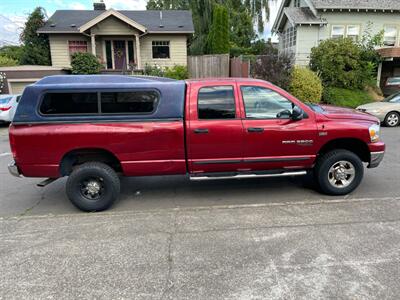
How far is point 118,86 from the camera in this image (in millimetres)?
4551

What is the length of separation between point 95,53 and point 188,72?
6.15 meters

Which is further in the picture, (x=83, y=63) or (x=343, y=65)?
(x=83, y=63)

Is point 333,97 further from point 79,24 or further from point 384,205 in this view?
Result: point 79,24

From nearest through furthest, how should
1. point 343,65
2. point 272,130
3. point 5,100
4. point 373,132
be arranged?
point 272,130 < point 373,132 < point 5,100 < point 343,65

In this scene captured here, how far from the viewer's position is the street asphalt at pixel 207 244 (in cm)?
293

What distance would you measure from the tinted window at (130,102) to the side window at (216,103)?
0.67 meters

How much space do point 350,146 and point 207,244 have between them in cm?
306

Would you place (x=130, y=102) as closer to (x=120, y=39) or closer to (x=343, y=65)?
(x=343, y=65)

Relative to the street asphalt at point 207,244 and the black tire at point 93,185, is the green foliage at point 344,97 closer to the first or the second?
the street asphalt at point 207,244

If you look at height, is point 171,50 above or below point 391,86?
above

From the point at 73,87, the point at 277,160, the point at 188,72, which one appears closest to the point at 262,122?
the point at 277,160

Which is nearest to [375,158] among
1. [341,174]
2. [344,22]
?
[341,174]

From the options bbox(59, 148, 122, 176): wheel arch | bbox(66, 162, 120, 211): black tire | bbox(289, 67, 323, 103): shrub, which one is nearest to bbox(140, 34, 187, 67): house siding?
bbox(289, 67, 323, 103): shrub

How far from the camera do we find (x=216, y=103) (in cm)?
475
